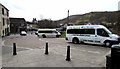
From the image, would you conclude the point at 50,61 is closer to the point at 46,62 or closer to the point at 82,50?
the point at 46,62

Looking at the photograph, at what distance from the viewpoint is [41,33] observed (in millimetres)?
29109

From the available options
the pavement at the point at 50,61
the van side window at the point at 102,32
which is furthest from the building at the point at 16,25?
the pavement at the point at 50,61

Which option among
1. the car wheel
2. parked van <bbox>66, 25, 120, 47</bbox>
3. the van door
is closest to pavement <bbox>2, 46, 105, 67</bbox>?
the car wheel

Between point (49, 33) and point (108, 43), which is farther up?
point (49, 33)

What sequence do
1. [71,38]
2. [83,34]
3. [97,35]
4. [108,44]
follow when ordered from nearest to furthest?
1. [108,44]
2. [97,35]
3. [83,34]
4. [71,38]

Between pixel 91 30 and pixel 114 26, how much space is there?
13490 millimetres

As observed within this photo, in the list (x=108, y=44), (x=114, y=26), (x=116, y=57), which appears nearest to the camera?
(x=116, y=57)

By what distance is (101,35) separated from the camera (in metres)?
13.6

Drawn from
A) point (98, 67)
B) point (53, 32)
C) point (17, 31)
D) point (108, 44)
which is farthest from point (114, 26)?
point (17, 31)

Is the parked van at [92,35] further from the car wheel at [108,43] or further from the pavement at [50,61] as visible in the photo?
the pavement at [50,61]

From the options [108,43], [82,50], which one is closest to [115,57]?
[82,50]

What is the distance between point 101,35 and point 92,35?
1.11m

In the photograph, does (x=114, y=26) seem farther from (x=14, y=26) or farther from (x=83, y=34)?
(x=14, y=26)

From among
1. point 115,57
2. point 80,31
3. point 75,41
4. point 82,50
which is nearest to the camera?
point 115,57
